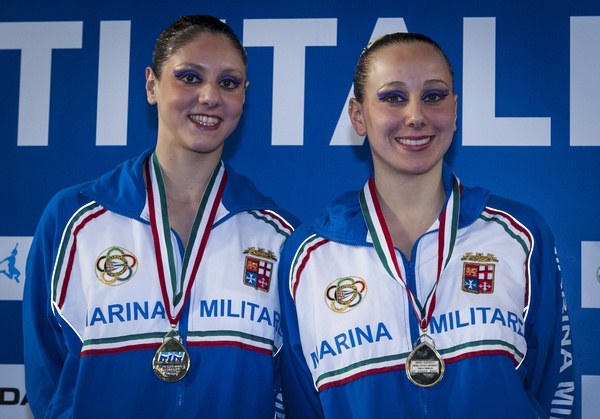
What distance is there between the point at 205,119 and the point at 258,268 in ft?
1.65

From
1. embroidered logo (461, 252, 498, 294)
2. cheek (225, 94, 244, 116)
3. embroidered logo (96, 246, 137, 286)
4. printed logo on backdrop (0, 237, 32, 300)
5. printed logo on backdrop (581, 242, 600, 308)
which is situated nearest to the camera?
embroidered logo (461, 252, 498, 294)

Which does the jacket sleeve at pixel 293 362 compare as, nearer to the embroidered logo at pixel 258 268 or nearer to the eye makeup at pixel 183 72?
the embroidered logo at pixel 258 268

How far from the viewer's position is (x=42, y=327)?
91.4 inches

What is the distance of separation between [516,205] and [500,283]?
27 centimetres

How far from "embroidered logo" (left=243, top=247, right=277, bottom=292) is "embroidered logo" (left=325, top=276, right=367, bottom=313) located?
0.25 metres

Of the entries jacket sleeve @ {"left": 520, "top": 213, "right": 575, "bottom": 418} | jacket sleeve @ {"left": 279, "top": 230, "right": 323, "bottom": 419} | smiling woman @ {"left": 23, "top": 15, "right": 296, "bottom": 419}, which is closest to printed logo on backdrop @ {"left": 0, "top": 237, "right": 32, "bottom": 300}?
smiling woman @ {"left": 23, "top": 15, "right": 296, "bottom": 419}

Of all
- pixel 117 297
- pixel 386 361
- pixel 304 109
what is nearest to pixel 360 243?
pixel 386 361

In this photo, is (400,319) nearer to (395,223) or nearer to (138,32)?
(395,223)

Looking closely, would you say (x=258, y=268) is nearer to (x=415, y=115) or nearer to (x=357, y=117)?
(x=357, y=117)

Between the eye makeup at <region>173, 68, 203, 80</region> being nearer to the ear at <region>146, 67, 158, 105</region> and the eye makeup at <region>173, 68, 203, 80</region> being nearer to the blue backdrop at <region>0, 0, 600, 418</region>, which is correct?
the ear at <region>146, 67, 158, 105</region>

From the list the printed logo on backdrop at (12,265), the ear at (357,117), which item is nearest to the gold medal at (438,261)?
the ear at (357,117)

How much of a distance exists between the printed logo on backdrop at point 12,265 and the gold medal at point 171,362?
122cm

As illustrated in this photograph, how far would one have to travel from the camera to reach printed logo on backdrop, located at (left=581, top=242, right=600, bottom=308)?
2895 millimetres

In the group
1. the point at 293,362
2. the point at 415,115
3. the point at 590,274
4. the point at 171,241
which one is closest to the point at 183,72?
the point at 171,241
